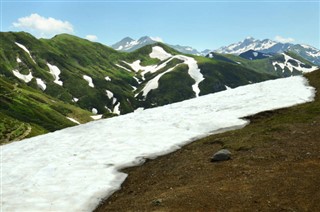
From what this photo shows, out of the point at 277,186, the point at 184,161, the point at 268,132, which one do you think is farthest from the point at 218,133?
the point at 277,186

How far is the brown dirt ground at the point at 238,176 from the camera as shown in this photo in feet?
61.0

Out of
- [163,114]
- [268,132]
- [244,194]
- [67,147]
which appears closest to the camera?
[244,194]

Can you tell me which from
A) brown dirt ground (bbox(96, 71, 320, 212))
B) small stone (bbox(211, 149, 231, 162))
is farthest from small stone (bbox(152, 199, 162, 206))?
small stone (bbox(211, 149, 231, 162))

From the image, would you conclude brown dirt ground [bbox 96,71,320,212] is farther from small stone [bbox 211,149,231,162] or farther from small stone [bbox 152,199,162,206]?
small stone [bbox 211,149,231,162]

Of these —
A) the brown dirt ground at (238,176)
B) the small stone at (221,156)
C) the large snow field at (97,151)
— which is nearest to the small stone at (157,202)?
the brown dirt ground at (238,176)

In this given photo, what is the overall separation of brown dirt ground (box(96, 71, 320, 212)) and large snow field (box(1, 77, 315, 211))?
2127 millimetres

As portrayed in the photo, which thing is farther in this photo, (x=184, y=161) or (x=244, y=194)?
(x=184, y=161)

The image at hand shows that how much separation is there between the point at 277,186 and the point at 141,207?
7.94m

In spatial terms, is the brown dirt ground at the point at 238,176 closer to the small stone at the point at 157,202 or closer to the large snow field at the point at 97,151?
the small stone at the point at 157,202

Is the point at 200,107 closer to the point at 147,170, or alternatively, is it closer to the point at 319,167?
the point at 147,170

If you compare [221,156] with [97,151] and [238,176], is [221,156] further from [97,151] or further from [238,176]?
[97,151]

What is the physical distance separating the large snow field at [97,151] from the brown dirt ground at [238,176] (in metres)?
2.13

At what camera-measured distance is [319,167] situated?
21938 millimetres

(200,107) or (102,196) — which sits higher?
(200,107)
